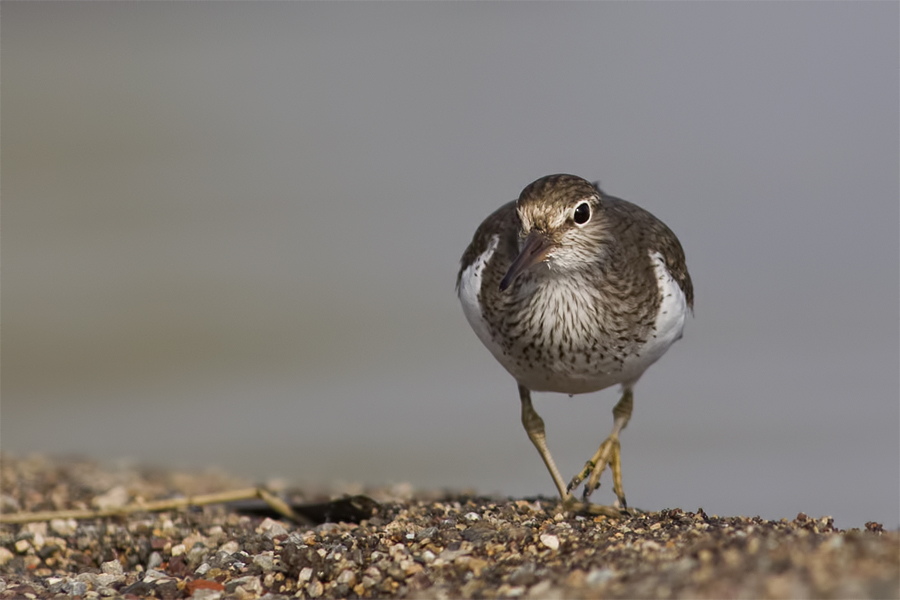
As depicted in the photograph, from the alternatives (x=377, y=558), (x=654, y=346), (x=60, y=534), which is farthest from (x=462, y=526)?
(x=60, y=534)

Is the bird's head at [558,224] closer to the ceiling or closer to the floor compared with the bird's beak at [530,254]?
closer to the ceiling

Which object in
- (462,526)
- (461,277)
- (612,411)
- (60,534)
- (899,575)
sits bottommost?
(899,575)

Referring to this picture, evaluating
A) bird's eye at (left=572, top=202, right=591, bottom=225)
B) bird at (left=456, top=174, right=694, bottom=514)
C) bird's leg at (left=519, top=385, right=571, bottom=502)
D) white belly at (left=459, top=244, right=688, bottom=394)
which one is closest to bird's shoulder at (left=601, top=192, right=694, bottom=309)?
bird at (left=456, top=174, right=694, bottom=514)

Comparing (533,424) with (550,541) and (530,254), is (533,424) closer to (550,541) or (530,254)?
(530,254)

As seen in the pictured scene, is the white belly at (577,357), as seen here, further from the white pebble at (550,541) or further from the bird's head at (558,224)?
the white pebble at (550,541)

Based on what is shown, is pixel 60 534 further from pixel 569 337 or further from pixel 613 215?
pixel 613 215

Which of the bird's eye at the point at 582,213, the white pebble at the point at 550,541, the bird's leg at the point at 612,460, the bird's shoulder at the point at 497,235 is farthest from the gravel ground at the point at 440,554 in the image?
the bird's eye at the point at 582,213
